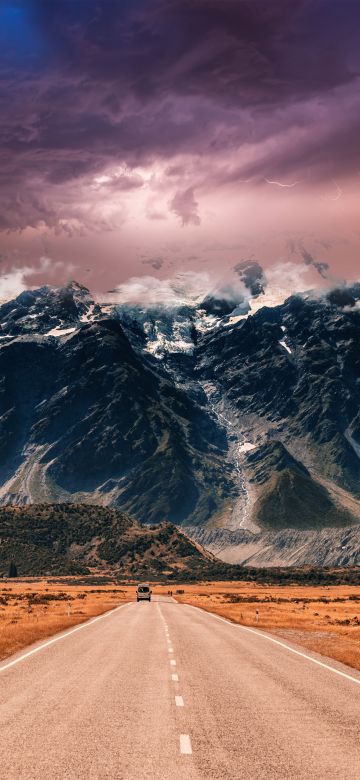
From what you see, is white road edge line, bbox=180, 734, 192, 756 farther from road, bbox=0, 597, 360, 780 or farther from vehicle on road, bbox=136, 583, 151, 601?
vehicle on road, bbox=136, 583, 151, 601

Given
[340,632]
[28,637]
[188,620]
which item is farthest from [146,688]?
[188,620]

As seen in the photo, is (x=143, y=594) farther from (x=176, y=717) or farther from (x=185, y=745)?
(x=185, y=745)

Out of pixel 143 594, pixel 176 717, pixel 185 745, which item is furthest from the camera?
pixel 143 594

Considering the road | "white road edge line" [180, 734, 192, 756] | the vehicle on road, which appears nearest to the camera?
the road

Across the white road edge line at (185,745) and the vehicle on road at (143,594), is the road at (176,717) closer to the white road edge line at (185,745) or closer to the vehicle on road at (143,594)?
the white road edge line at (185,745)

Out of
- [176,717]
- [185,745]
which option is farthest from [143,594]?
[185,745]

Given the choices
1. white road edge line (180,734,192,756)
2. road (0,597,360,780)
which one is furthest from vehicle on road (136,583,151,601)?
white road edge line (180,734,192,756)
